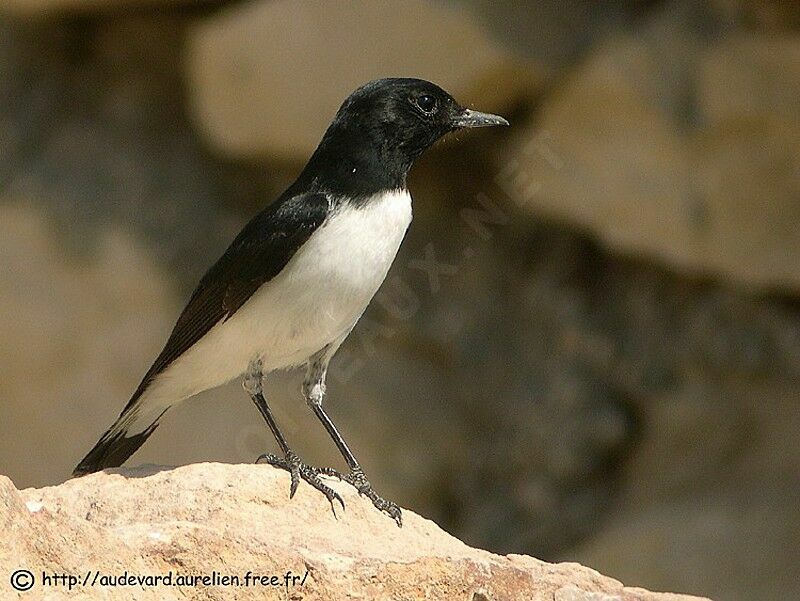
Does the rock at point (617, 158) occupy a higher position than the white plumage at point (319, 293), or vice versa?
the rock at point (617, 158)

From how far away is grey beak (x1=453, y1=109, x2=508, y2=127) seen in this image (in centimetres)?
591

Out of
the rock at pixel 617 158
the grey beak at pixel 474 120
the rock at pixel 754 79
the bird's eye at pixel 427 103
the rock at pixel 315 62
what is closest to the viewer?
the bird's eye at pixel 427 103

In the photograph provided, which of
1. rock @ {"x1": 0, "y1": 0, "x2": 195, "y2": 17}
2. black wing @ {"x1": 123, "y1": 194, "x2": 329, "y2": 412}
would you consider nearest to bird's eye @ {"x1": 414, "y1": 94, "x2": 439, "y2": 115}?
black wing @ {"x1": 123, "y1": 194, "x2": 329, "y2": 412}

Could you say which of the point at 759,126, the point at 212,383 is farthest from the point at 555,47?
the point at 212,383

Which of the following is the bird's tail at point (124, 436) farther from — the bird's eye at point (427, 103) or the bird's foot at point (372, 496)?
the bird's eye at point (427, 103)

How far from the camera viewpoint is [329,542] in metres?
4.47

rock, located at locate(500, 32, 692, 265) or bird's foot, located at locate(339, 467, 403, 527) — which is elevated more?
rock, located at locate(500, 32, 692, 265)

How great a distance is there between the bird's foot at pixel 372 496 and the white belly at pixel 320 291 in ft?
1.83

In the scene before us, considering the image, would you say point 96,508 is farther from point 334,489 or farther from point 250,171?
point 250,171

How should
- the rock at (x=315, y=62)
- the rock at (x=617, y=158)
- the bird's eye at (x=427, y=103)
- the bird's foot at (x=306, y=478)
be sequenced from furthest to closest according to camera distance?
1. the rock at (x=315, y=62)
2. the rock at (x=617, y=158)
3. the bird's eye at (x=427, y=103)
4. the bird's foot at (x=306, y=478)

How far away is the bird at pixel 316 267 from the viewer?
5.36 meters

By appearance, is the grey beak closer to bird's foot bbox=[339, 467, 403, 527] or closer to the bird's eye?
the bird's eye
